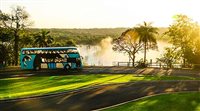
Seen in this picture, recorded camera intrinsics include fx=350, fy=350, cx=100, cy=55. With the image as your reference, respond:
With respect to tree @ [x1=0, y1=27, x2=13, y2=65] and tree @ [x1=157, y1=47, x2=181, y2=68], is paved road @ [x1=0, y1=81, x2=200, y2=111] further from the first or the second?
tree @ [x1=0, y1=27, x2=13, y2=65]

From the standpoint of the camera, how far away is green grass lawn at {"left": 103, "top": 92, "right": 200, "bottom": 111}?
2795 centimetres

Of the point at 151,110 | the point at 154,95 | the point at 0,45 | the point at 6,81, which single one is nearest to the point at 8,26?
the point at 0,45

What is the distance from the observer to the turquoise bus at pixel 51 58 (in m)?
56.8

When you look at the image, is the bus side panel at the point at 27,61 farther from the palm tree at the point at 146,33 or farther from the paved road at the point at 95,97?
the palm tree at the point at 146,33

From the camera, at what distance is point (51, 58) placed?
57812mm

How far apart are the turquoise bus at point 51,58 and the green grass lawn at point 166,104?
1033 inches

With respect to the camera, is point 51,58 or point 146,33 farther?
point 146,33

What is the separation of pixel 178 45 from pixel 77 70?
27073mm

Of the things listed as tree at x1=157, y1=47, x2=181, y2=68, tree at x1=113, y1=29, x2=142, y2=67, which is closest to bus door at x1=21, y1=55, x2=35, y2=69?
tree at x1=157, y1=47, x2=181, y2=68

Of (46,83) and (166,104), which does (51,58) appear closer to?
(46,83)

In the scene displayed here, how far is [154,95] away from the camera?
1319 inches

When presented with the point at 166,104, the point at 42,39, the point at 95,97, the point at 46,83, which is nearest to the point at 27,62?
the point at 46,83

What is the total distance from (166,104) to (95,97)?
707 cm

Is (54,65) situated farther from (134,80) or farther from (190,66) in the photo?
Answer: (190,66)
